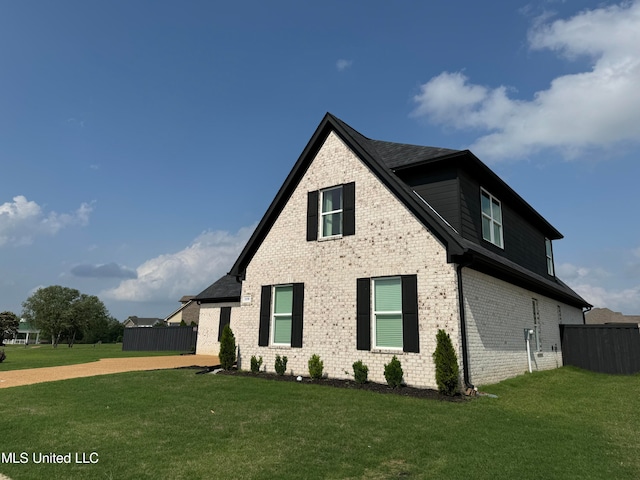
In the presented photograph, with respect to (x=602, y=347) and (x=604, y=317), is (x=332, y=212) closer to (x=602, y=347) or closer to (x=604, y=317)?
(x=602, y=347)

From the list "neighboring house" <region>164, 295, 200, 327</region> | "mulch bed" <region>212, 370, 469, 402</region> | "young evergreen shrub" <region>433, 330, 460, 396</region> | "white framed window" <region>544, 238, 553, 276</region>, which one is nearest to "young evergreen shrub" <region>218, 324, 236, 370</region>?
"mulch bed" <region>212, 370, 469, 402</region>

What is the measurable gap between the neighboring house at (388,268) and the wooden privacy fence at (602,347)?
2.37 metres

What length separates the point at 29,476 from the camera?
189 inches

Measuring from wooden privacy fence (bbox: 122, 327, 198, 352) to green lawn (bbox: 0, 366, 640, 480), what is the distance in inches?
704

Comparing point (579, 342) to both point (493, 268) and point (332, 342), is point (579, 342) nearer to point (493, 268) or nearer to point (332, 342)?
point (493, 268)

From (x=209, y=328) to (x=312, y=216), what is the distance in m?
13.8

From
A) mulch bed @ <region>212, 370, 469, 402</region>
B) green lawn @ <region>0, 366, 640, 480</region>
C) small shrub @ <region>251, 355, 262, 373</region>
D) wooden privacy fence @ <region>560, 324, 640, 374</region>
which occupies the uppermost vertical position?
wooden privacy fence @ <region>560, 324, 640, 374</region>

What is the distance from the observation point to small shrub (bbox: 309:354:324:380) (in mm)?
12180

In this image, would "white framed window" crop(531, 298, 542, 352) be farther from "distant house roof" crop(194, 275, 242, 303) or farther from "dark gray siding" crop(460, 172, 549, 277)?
"distant house roof" crop(194, 275, 242, 303)

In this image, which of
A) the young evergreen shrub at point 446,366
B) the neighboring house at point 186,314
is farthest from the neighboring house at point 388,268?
the neighboring house at point 186,314

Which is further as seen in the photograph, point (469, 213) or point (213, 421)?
point (469, 213)

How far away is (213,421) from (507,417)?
5.66 meters

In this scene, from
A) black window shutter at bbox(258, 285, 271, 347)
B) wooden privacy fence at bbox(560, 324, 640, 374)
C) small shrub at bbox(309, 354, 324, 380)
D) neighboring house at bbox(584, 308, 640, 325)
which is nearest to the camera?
small shrub at bbox(309, 354, 324, 380)

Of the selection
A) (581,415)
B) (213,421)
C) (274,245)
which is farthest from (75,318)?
(581,415)
